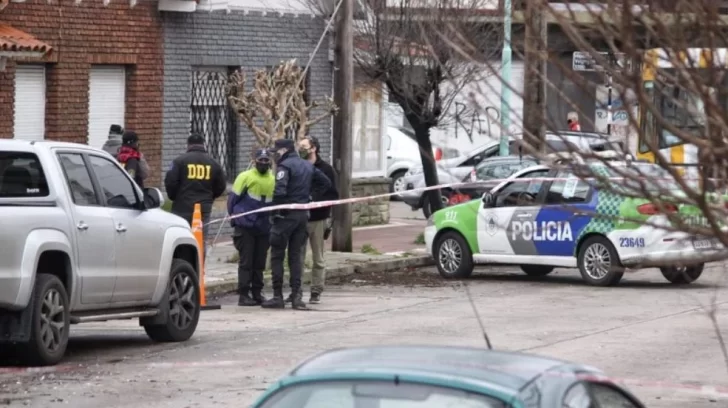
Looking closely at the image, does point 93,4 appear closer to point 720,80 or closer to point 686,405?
point 686,405

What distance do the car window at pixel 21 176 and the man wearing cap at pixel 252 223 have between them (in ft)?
15.5

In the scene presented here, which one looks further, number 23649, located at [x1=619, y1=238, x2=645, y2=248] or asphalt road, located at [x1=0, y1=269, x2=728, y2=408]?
number 23649, located at [x1=619, y1=238, x2=645, y2=248]

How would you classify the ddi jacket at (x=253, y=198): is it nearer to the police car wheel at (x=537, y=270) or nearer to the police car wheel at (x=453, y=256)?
the police car wheel at (x=453, y=256)

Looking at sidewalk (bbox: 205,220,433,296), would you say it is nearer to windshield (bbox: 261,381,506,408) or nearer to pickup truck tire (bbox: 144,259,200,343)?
pickup truck tire (bbox: 144,259,200,343)

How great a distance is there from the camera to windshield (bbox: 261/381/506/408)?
551 centimetres

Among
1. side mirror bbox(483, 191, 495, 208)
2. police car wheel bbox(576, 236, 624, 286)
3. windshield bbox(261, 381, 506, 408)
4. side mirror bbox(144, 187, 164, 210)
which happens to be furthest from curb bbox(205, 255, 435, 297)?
windshield bbox(261, 381, 506, 408)

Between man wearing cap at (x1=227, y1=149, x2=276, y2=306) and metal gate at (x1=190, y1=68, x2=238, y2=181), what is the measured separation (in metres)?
7.18

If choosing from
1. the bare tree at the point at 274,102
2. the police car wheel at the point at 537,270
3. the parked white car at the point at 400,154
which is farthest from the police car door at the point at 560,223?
the parked white car at the point at 400,154

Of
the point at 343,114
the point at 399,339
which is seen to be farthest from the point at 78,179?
the point at 343,114

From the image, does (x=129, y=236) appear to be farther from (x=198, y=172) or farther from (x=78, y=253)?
(x=198, y=172)

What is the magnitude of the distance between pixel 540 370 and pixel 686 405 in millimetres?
5614

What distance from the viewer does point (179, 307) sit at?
14492mm

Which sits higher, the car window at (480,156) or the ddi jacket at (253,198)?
the car window at (480,156)

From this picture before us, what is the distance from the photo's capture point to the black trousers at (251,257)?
17562mm
